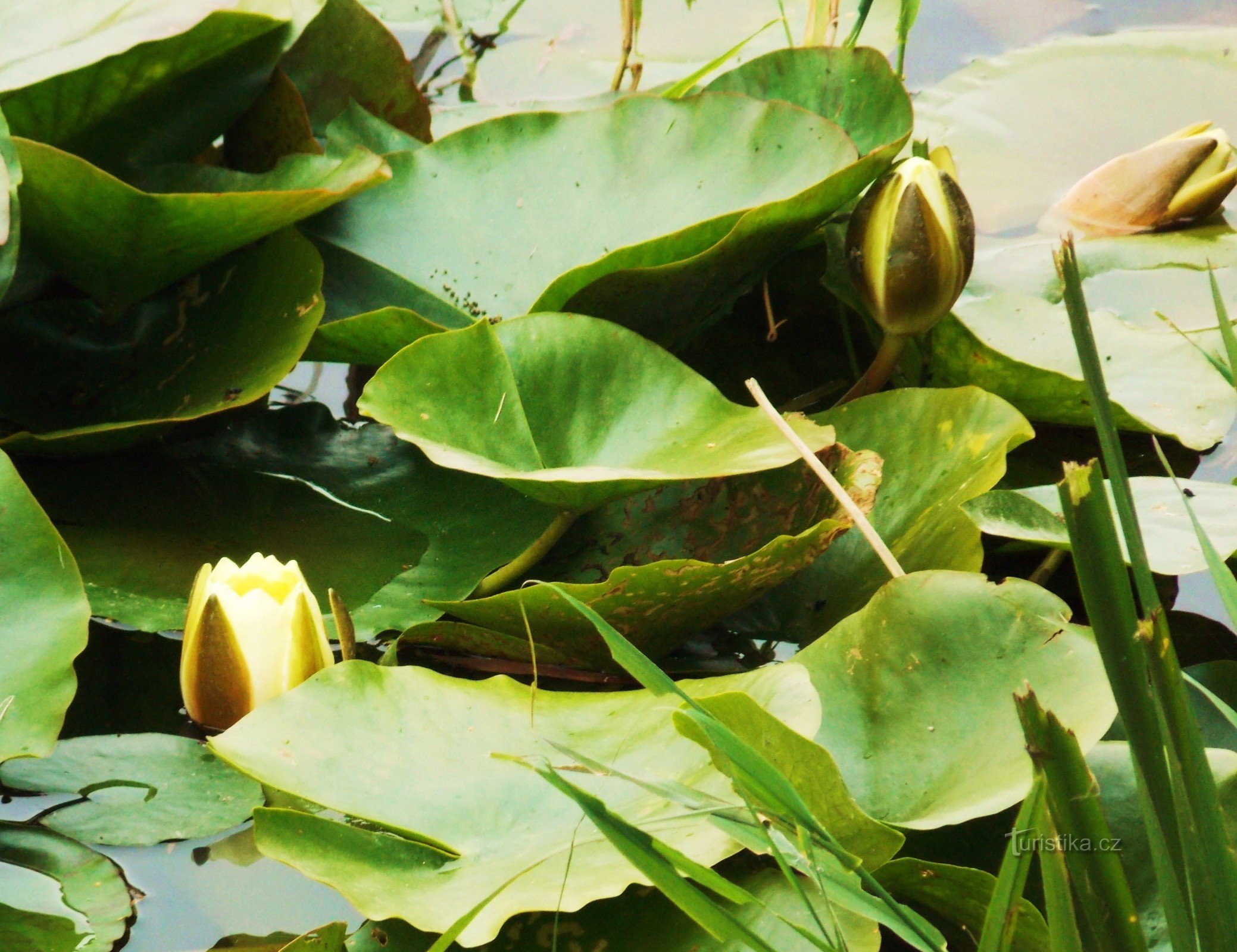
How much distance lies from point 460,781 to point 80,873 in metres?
0.19

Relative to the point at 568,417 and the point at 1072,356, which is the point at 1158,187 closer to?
the point at 1072,356

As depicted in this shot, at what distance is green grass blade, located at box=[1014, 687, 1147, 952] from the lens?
0.28 meters

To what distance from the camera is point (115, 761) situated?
1.92ft

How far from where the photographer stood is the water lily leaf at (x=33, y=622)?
522 millimetres

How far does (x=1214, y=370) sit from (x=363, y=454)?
588 millimetres

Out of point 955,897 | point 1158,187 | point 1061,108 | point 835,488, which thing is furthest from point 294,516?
point 1061,108

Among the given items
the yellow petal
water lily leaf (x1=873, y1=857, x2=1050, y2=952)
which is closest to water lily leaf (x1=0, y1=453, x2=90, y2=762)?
the yellow petal

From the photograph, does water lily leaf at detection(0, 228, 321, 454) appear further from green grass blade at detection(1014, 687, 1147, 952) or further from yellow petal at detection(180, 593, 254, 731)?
green grass blade at detection(1014, 687, 1147, 952)

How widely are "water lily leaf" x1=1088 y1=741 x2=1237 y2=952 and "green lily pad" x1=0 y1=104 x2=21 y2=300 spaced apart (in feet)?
2.00

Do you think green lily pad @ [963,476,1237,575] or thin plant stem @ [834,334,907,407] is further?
thin plant stem @ [834,334,907,407]

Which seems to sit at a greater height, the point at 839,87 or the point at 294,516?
the point at 839,87

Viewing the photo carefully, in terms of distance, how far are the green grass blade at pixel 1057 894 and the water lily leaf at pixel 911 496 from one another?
1.04ft

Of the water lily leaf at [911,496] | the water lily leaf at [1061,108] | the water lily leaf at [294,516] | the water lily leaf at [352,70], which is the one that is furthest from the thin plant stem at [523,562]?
the water lily leaf at [1061,108]

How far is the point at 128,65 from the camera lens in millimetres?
726
